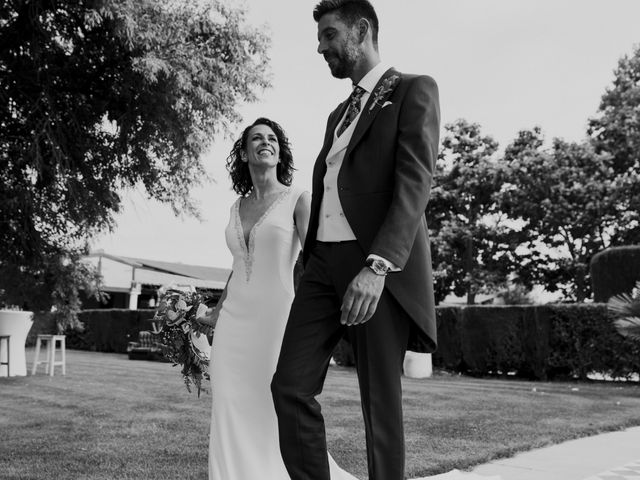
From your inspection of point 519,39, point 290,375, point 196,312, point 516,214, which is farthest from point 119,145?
point 516,214

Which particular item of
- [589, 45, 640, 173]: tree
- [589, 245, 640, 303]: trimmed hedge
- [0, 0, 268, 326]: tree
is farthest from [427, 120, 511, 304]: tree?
[0, 0, 268, 326]: tree

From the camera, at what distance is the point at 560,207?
83.8 feet

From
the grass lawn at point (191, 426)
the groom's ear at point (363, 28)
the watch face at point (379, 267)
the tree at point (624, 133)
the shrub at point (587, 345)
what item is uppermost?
the tree at point (624, 133)

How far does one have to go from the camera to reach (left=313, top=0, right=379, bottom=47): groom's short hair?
101 inches

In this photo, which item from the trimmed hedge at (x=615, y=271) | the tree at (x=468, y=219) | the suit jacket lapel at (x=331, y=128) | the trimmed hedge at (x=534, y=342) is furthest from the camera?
the tree at (x=468, y=219)

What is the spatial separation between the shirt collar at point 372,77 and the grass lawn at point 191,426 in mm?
2876

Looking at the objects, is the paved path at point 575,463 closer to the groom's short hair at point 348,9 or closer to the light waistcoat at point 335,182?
the light waistcoat at point 335,182

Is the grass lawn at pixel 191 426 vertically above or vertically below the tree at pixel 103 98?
below

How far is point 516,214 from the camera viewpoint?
88.9 ft

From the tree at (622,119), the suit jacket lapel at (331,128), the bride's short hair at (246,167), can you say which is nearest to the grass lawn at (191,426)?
the bride's short hair at (246,167)

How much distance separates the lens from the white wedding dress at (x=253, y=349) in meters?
3.69

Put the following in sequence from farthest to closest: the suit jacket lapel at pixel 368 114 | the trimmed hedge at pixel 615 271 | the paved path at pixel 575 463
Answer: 1. the trimmed hedge at pixel 615 271
2. the paved path at pixel 575 463
3. the suit jacket lapel at pixel 368 114

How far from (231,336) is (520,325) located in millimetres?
14018

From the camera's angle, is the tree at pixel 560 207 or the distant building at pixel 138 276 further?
the distant building at pixel 138 276
